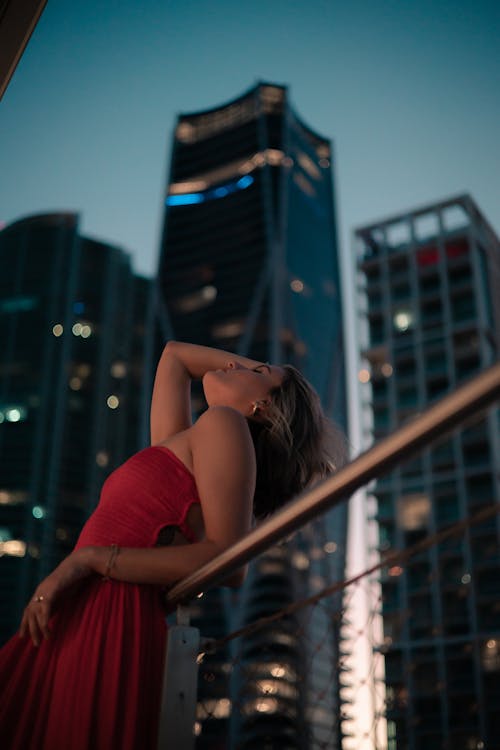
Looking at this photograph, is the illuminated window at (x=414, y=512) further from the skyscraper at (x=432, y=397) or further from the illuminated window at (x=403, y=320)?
the illuminated window at (x=403, y=320)

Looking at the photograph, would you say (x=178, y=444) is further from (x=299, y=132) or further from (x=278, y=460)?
(x=299, y=132)

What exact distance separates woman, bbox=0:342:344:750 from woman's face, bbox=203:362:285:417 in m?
0.21

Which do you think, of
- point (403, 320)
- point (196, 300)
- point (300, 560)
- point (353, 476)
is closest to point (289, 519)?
point (353, 476)

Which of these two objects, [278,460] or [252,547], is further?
[278,460]

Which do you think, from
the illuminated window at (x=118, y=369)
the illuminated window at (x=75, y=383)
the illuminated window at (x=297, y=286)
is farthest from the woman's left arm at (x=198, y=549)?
the illuminated window at (x=297, y=286)

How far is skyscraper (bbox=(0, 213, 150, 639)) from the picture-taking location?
54.7 m

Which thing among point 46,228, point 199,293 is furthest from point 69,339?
point 199,293

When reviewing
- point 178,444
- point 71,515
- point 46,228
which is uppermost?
point 46,228

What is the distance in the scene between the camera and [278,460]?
1.76m

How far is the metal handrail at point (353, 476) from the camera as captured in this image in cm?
102

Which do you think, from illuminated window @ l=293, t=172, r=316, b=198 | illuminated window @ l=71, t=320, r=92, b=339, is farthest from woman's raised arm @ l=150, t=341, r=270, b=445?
illuminated window @ l=293, t=172, r=316, b=198

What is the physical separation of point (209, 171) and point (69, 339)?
33.3 m

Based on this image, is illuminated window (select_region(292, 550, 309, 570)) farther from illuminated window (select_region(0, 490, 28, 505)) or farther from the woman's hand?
the woman's hand

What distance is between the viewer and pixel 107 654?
4.63 ft
